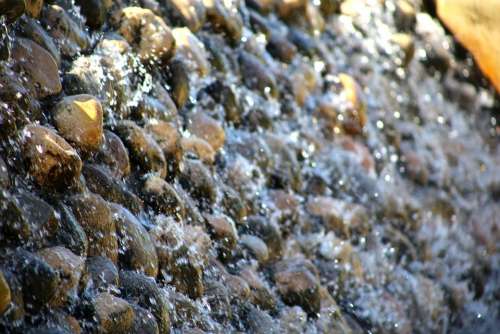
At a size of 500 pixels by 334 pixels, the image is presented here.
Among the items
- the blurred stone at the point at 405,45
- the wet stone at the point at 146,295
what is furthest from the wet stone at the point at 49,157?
the blurred stone at the point at 405,45

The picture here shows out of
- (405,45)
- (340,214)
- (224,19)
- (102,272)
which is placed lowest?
(340,214)

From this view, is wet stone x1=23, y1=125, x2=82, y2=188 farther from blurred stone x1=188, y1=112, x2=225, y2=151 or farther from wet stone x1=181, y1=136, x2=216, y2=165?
blurred stone x1=188, y1=112, x2=225, y2=151

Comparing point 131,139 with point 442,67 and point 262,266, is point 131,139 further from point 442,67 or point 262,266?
point 442,67

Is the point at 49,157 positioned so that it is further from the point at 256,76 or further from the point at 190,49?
the point at 256,76

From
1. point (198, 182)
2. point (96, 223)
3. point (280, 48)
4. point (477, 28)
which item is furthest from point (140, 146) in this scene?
point (477, 28)

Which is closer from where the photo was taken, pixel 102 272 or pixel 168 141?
pixel 102 272

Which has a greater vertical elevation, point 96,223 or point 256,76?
point 96,223

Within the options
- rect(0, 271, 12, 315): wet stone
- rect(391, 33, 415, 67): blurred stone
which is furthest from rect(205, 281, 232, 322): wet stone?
rect(391, 33, 415, 67): blurred stone
